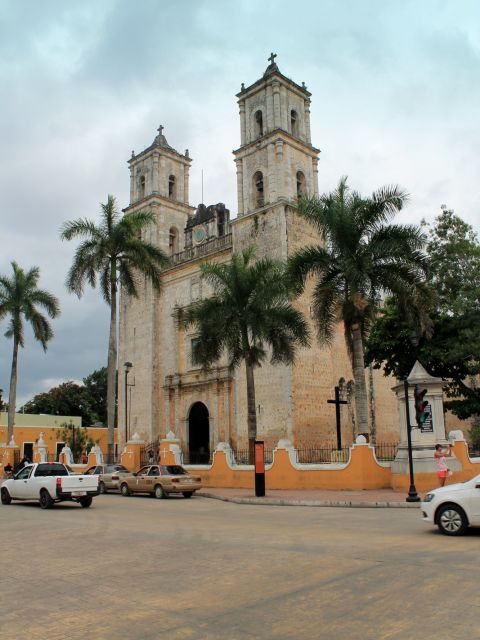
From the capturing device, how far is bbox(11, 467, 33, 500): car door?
17.4 meters

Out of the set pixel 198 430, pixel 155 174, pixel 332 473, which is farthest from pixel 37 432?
pixel 332 473

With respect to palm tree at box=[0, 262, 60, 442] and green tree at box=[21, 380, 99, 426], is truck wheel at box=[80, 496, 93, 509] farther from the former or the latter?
green tree at box=[21, 380, 99, 426]

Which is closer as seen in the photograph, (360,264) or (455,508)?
(455,508)

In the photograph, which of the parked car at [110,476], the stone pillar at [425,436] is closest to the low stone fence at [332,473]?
the stone pillar at [425,436]

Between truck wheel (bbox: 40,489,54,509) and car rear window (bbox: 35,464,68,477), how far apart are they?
609 mm

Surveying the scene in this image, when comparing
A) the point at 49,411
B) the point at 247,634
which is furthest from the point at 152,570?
the point at 49,411

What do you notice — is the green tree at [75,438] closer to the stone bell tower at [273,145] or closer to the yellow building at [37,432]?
the yellow building at [37,432]

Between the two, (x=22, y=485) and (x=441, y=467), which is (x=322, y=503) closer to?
(x=441, y=467)

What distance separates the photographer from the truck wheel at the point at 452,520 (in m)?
9.69

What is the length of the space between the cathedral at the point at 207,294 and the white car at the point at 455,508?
16.8 meters

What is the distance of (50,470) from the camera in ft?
57.0

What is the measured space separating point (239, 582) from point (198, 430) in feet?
98.2

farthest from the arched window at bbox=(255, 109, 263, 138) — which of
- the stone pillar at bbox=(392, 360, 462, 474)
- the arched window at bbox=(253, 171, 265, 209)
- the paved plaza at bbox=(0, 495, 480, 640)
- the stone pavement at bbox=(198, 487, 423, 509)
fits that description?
the paved plaza at bbox=(0, 495, 480, 640)

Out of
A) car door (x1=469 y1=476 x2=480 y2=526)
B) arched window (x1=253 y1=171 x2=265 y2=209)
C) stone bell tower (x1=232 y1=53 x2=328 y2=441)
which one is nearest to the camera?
car door (x1=469 y1=476 x2=480 y2=526)
